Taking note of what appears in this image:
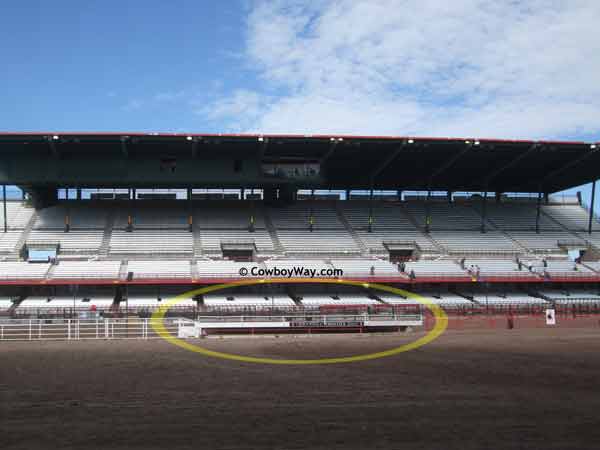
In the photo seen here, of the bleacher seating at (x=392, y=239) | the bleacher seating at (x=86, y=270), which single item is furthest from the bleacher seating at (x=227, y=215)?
the bleacher seating at (x=86, y=270)

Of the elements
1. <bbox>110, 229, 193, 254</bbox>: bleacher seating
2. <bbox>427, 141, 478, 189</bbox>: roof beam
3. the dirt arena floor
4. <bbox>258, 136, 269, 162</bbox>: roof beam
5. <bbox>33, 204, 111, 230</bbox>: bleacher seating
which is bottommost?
the dirt arena floor

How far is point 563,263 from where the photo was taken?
42.1 meters

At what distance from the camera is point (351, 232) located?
1781 inches

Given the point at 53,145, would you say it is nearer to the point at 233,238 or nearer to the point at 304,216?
the point at 233,238

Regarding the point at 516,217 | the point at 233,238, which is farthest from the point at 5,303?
the point at 516,217

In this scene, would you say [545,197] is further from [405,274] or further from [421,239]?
[405,274]

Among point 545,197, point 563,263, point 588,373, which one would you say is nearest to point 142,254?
point 588,373

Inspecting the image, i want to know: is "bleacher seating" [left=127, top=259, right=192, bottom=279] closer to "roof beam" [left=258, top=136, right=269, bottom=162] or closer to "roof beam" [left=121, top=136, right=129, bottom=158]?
"roof beam" [left=121, top=136, right=129, bottom=158]

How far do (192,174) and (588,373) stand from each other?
1225 inches

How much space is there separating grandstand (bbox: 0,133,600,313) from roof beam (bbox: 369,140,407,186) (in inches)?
6.7

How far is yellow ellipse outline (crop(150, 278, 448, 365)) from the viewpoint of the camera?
21125mm

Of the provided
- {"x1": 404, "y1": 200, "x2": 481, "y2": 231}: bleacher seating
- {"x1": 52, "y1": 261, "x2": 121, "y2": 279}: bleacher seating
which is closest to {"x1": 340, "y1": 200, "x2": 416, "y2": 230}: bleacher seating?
{"x1": 404, "y1": 200, "x2": 481, "y2": 231}: bleacher seating

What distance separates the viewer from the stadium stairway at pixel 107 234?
3916cm

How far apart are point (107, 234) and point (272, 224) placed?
1358 centimetres
